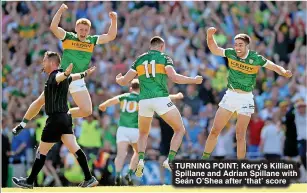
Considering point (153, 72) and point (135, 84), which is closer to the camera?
point (153, 72)

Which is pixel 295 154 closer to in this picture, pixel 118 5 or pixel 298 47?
pixel 298 47

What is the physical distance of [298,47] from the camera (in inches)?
1090

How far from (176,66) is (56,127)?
1080 cm

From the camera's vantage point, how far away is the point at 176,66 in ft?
89.4

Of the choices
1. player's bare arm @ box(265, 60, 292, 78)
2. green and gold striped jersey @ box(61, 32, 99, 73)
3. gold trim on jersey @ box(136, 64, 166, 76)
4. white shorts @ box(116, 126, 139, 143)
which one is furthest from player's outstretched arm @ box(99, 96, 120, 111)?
player's bare arm @ box(265, 60, 292, 78)

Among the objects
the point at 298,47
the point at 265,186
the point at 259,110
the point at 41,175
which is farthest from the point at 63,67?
the point at 298,47

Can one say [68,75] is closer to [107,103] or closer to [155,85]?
[155,85]

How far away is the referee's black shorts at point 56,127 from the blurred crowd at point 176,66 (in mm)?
6824

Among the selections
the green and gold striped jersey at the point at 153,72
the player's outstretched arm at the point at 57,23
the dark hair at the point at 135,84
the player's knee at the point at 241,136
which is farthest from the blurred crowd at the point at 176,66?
the player's outstretched arm at the point at 57,23

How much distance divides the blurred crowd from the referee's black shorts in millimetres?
6824

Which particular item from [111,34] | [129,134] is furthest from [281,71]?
[129,134]

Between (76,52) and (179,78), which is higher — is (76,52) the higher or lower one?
the higher one

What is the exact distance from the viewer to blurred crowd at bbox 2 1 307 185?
24.4 meters

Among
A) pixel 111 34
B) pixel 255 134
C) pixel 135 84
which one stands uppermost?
pixel 111 34
